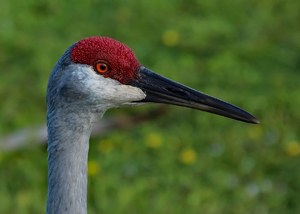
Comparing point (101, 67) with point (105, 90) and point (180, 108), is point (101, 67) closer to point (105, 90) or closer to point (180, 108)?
point (105, 90)

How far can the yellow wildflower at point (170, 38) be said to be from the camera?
701cm

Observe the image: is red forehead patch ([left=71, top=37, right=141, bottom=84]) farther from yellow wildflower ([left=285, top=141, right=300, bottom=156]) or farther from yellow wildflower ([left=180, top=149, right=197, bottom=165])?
yellow wildflower ([left=285, top=141, right=300, bottom=156])

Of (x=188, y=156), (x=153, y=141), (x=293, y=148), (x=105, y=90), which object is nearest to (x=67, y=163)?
(x=105, y=90)

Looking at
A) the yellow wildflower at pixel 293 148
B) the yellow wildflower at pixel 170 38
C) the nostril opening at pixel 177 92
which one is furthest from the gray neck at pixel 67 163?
the yellow wildflower at pixel 170 38

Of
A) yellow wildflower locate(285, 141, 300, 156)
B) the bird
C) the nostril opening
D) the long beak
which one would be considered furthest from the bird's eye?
yellow wildflower locate(285, 141, 300, 156)

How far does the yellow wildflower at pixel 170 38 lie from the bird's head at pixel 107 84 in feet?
13.9

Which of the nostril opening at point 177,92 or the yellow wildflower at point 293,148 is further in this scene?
the yellow wildflower at point 293,148

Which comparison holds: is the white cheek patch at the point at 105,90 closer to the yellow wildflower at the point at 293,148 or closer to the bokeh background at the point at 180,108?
the bokeh background at the point at 180,108

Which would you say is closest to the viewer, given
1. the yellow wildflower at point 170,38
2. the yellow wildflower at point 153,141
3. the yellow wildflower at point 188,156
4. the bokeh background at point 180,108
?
the bokeh background at point 180,108

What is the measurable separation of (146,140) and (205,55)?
2.07m

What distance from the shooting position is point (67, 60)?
2.72 meters

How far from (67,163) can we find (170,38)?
4661mm

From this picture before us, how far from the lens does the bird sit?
268 cm

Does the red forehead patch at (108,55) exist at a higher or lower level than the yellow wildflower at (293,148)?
lower
